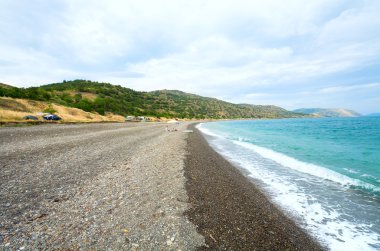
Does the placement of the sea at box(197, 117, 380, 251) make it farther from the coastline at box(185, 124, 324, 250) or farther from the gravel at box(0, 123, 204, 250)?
the gravel at box(0, 123, 204, 250)

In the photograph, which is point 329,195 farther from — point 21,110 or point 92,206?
point 21,110

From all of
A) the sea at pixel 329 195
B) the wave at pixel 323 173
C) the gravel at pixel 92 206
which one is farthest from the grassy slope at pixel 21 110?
the wave at pixel 323 173

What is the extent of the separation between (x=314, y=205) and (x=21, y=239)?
322 inches

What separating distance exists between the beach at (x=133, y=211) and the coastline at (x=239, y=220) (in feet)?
0.08

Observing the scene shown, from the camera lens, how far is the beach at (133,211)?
372 centimetres

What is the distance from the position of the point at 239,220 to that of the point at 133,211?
282 centimetres

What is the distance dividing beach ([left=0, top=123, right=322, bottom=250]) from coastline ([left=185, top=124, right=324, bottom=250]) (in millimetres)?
24

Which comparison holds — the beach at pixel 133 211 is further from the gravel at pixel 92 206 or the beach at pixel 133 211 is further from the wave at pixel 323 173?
the wave at pixel 323 173

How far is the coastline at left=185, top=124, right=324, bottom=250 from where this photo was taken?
4.08 m

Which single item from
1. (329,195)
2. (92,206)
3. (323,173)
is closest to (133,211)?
(92,206)

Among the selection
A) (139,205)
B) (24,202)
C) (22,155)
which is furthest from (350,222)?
(22,155)

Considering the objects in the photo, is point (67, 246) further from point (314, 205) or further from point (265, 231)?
point (314, 205)

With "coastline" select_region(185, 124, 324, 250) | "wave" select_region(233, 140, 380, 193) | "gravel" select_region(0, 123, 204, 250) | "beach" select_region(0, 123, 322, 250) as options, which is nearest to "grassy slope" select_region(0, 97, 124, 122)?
"gravel" select_region(0, 123, 204, 250)

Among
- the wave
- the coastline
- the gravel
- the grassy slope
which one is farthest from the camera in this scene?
the grassy slope
